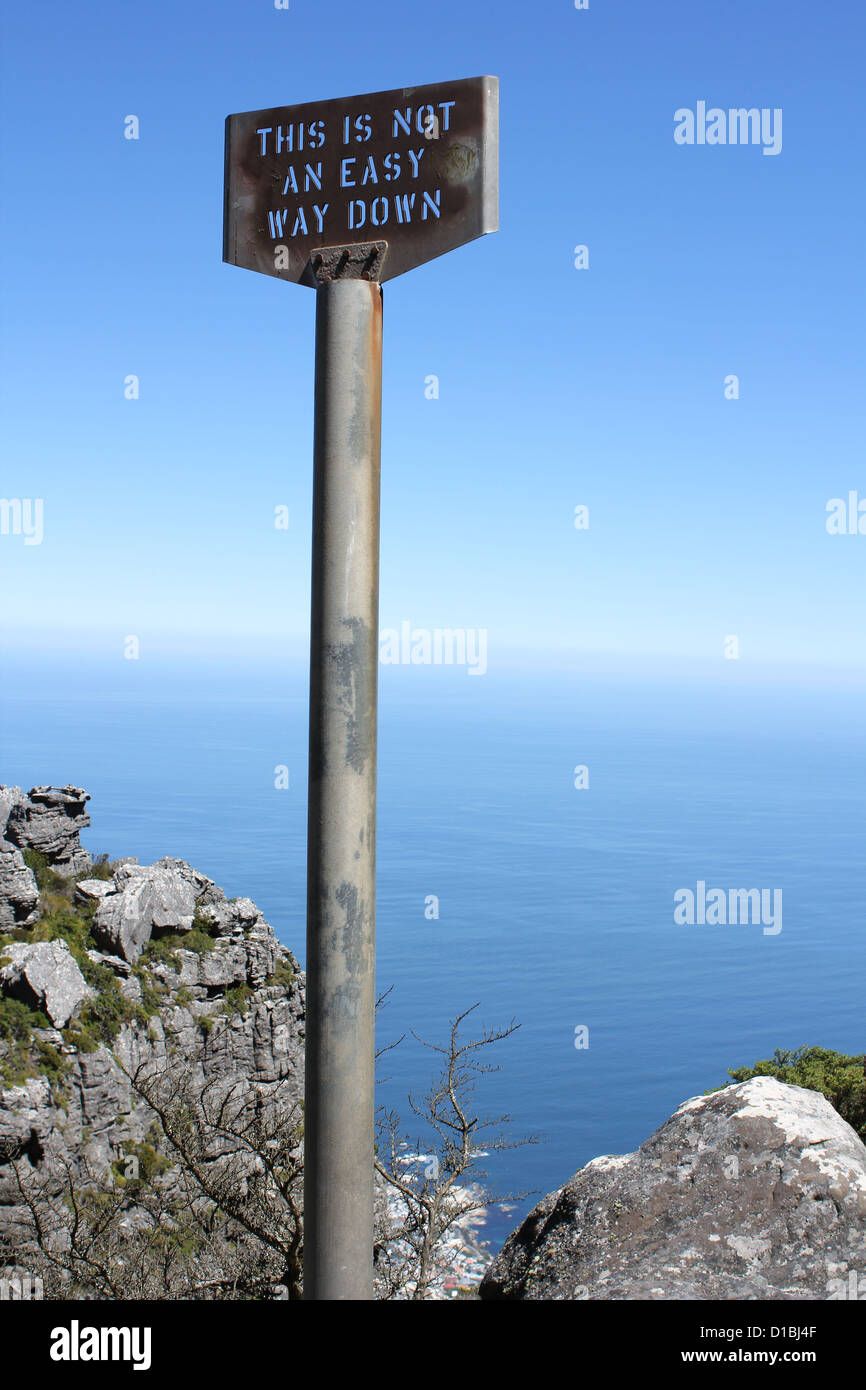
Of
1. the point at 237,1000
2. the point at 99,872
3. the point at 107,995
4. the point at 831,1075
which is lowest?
the point at 237,1000

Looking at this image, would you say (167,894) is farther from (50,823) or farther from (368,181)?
(368,181)

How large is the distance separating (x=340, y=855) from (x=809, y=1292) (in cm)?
263

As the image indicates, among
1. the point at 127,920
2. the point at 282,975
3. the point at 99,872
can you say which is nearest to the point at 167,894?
the point at 127,920

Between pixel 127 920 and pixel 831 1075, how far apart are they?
79.7 feet

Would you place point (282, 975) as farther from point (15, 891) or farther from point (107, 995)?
point (15, 891)

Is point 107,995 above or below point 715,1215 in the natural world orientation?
below

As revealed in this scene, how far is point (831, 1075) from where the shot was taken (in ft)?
55.0

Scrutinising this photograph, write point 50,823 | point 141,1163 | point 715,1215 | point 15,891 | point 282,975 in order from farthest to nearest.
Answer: point 282,975 → point 50,823 → point 15,891 → point 141,1163 → point 715,1215

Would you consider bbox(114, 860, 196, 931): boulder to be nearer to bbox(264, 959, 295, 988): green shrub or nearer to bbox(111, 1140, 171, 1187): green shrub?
bbox(264, 959, 295, 988): green shrub

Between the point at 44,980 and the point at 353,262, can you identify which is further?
the point at 44,980

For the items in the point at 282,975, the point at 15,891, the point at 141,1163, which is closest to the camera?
the point at 141,1163

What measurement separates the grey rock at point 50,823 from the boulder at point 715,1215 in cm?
3429

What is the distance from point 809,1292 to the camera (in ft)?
13.1

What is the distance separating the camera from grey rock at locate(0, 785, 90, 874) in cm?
3634
